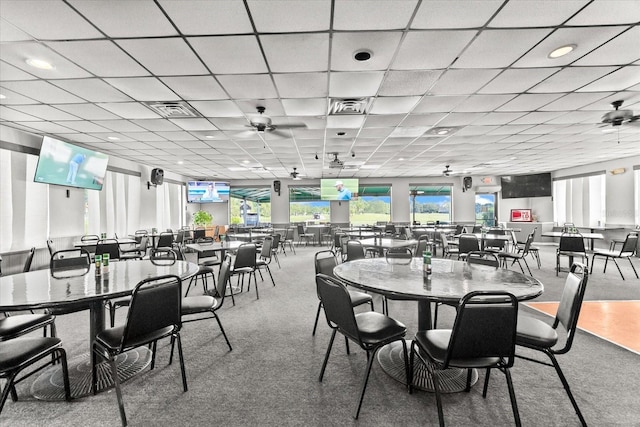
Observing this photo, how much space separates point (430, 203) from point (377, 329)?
13.1 meters

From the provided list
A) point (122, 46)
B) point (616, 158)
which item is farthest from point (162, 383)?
point (616, 158)

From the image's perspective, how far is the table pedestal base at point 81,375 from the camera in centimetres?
223

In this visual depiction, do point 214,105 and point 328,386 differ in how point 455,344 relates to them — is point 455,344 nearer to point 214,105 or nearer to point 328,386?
point 328,386

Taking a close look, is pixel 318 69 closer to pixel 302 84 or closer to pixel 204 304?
pixel 302 84

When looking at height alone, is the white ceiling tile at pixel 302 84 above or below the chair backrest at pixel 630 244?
above

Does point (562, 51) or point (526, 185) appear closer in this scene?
point (562, 51)

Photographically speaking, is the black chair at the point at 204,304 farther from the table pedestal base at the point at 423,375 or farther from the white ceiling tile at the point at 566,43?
the white ceiling tile at the point at 566,43

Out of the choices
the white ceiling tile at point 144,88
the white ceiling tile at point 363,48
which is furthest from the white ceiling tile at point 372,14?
the white ceiling tile at point 144,88

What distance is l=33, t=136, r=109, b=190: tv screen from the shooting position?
5.97 metres

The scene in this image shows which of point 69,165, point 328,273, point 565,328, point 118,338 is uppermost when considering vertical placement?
point 69,165

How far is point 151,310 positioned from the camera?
6.64 ft

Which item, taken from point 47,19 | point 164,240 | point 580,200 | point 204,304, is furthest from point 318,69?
point 580,200

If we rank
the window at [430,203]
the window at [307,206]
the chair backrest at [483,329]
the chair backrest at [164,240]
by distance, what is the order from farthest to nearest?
the window at [307,206] → the window at [430,203] → the chair backrest at [164,240] → the chair backrest at [483,329]

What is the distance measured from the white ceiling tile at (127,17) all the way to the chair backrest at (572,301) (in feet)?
12.7
